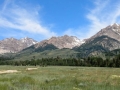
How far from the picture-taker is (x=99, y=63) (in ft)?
517

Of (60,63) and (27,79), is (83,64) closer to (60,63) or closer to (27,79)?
(60,63)

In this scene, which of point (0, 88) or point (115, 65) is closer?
point (0, 88)

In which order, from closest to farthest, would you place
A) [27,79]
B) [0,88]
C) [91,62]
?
1. [0,88]
2. [27,79]
3. [91,62]

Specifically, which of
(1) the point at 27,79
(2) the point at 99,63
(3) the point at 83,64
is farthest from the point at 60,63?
(1) the point at 27,79

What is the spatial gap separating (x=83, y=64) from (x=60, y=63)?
2989cm

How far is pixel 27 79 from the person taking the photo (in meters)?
28.0

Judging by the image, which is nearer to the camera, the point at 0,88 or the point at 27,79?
the point at 0,88

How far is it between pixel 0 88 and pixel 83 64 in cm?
16218

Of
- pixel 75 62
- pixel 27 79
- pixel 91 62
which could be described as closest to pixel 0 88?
pixel 27 79

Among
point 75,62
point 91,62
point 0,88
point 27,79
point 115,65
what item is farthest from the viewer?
point 75,62

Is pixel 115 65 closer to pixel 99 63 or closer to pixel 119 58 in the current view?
pixel 119 58

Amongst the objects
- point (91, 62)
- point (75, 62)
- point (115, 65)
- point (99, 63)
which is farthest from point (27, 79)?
point (75, 62)

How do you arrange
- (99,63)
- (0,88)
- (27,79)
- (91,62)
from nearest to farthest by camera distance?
(0,88), (27,79), (99,63), (91,62)

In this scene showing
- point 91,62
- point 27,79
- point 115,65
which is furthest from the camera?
point 91,62
